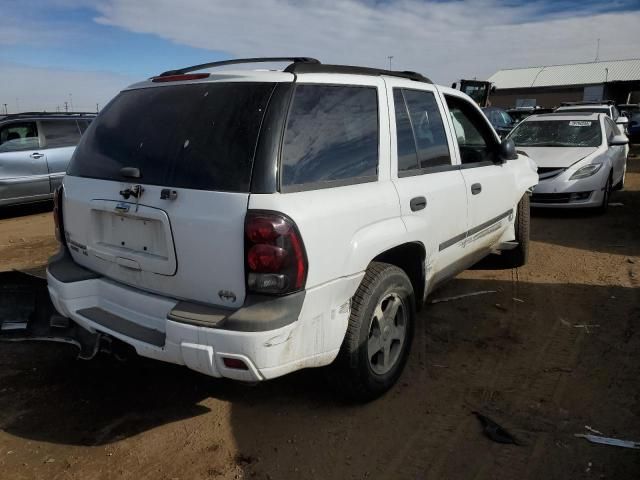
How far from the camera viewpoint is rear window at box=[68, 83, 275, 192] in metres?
2.43

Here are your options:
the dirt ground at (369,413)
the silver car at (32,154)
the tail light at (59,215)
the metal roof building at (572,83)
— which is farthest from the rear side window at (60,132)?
the metal roof building at (572,83)

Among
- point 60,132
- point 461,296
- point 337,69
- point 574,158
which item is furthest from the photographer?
point 60,132

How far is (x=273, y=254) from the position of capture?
7.52 ft

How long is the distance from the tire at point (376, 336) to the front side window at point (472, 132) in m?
1.55

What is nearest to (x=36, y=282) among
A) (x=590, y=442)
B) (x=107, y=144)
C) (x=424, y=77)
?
(x=107, y=144)

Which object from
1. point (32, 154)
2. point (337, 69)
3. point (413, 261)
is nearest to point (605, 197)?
point (413, 261)

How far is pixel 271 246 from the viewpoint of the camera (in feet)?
7.49

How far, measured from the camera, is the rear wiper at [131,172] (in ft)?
8.67

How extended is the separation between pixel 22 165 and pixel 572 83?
52.3 meters

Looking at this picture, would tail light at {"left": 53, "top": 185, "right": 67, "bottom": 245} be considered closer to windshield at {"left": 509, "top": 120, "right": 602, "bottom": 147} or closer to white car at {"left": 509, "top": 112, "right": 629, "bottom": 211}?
white car at {"left": 509, "top": 112, "right": 629, "bottom": 211}

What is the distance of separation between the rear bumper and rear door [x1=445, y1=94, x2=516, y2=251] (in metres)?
1.74

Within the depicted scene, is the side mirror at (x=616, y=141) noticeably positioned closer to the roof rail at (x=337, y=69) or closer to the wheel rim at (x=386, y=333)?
the roof rail at (x=337, y=69)

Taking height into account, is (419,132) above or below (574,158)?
above

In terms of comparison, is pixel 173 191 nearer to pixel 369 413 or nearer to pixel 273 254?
pixel 273 254
